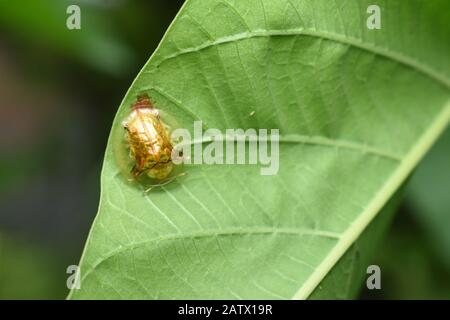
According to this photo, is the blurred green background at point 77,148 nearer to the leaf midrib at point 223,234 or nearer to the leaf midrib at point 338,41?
the leaf midrib at point 338,41

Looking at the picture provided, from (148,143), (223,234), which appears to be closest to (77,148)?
(148,143)

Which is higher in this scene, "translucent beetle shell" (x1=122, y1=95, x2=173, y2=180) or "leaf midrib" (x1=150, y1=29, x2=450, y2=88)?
"leaf midrib" (x1=150, y1=29, x2=450, y2=88)

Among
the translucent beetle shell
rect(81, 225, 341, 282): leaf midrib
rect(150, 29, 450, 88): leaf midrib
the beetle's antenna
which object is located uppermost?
rect(150, 29, 450, 88): leaf midrib

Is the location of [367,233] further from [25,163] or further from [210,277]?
[25,163]

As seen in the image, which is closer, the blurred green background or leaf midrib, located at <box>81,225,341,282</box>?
leaf midrib, located at <box>81,225,341,282</box>

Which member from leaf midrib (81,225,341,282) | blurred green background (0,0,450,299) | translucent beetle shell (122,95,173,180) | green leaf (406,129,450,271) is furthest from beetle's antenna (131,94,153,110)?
green leaf (406,129,450,271)

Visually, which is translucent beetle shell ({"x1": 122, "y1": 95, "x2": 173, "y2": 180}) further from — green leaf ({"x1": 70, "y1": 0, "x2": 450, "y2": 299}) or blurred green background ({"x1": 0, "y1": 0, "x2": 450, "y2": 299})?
blurred green background ({"x1": 0, "y1": 0, "x2": 450, "y2": 299})
